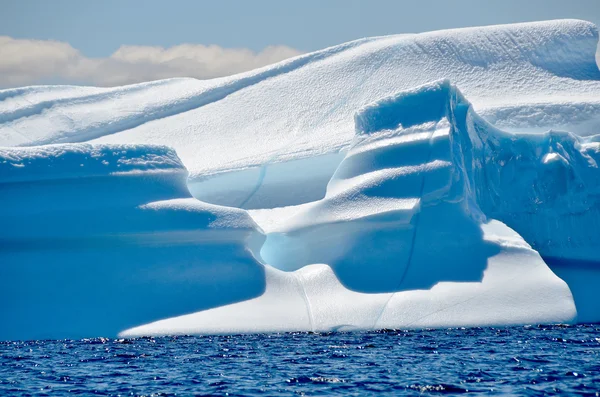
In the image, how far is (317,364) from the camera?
10828 millimetres

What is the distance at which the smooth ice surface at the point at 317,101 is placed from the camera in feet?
60.1

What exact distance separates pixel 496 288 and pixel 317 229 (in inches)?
112

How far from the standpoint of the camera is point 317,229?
598 inches

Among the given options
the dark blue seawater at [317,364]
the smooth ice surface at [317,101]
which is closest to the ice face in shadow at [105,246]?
the dark blue seawater at [317,364]

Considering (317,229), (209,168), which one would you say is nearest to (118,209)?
(317,229)

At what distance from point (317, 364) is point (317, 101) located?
978 centimetres

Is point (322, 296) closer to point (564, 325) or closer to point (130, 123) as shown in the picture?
point (564, 325)

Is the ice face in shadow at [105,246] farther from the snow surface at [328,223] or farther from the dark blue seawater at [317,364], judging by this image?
the dark blue seawater at [317,364]

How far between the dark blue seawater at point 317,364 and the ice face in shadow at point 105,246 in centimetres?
42

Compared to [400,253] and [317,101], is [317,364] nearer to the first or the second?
[400,253]

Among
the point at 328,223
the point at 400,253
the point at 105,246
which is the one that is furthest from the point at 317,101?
the point at 105,246

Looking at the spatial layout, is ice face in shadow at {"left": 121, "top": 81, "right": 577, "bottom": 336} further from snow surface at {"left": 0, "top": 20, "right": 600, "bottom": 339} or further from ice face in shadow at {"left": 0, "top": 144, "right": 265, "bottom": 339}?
ice face in shadow at {"left": 0, "top": 144, "right": 265, "bottom": 339}

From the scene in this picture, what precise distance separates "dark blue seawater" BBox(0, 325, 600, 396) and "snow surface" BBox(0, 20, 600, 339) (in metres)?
0.45

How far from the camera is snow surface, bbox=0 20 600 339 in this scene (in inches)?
541
